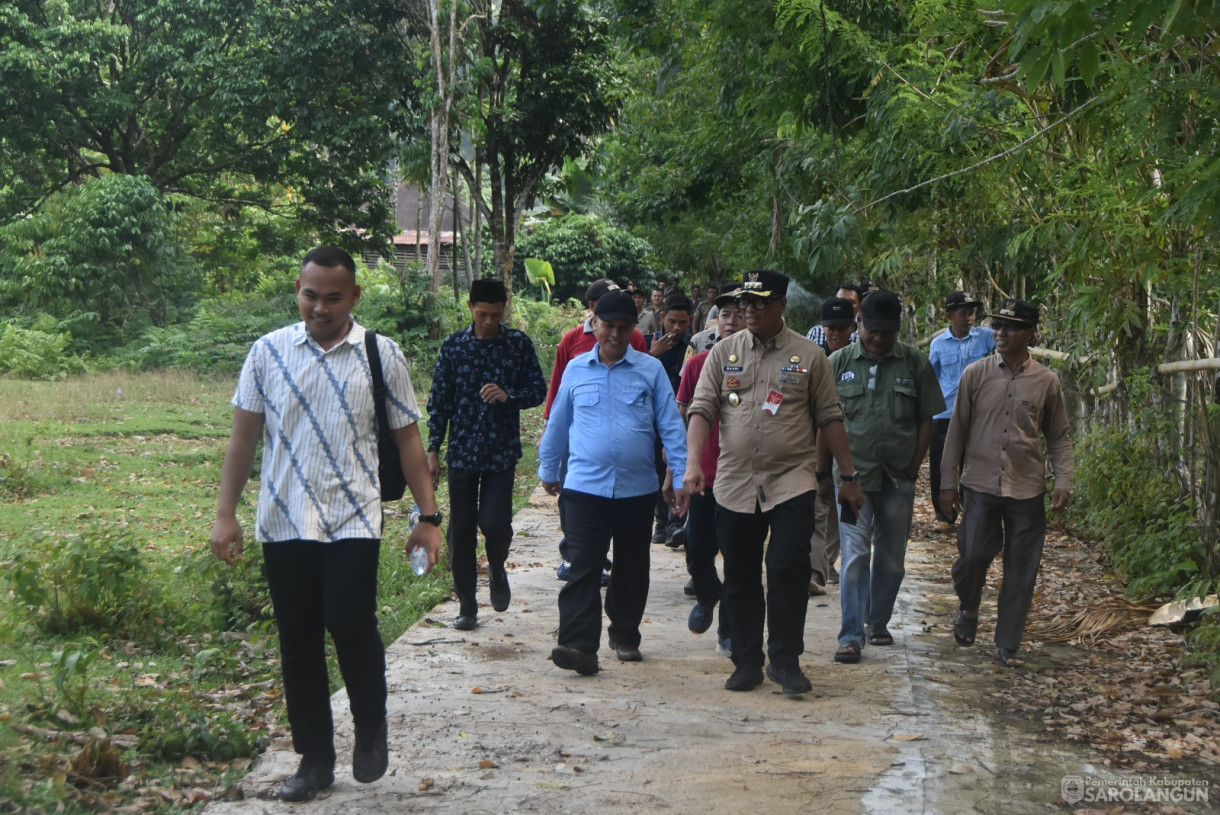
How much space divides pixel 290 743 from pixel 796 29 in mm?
7040

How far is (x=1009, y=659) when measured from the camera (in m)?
7.13

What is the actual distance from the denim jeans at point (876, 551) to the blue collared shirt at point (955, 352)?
392cm

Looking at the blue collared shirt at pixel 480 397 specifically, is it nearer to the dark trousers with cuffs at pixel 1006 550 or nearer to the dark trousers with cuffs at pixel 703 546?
the dark trousers with cuffs at pixel 703 546

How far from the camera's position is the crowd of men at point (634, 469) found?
4.68 metres

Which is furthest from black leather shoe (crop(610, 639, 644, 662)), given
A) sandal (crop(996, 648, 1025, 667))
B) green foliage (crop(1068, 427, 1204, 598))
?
green foliage (crop(1068, 427, 1204, 598))

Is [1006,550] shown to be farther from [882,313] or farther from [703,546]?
[703,546]

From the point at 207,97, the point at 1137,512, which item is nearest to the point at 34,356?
the point at 207,97

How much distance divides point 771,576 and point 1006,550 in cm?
167

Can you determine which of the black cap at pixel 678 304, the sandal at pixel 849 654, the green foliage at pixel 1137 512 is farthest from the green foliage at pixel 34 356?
the sandal at pixel 849 654

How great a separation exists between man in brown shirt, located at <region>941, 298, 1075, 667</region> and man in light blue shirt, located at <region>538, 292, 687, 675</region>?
5.98ft

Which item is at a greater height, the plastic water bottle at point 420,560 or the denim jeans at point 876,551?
the plastic water bottle at point 420,560

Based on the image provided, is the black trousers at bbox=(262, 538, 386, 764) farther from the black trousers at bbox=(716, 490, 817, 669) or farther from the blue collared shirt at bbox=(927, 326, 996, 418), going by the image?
the blue collared shirt at bbox=(927, 326, 996, 418)

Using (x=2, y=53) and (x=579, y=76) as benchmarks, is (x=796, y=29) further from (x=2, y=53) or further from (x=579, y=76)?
(x=2, y=53)

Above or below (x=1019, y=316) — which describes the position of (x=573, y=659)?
below
